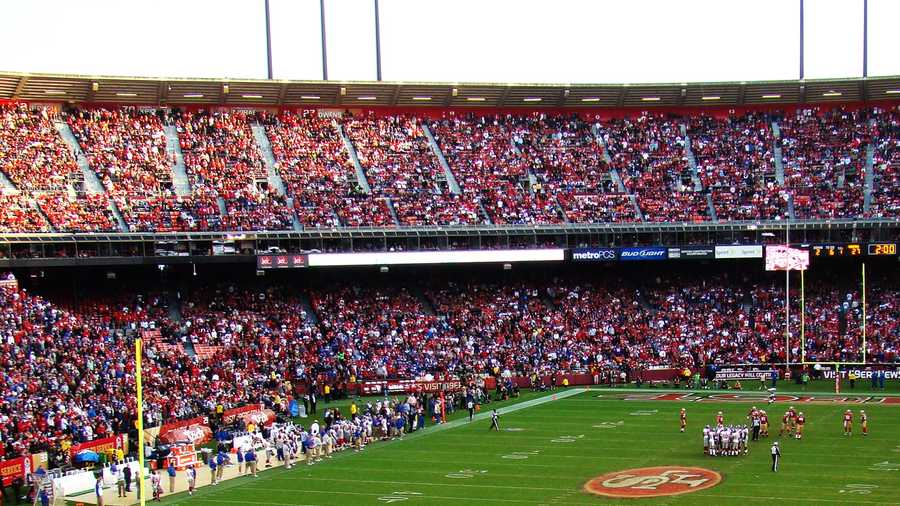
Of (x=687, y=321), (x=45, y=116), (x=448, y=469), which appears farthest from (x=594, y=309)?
(x=45, y=116)

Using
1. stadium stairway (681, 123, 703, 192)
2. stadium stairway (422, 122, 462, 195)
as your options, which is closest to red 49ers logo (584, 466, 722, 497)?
stadium stairway (422, 122, 462, 195)

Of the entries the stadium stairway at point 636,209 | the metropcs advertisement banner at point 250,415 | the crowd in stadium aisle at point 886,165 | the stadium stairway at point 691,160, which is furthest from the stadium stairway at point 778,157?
the metropcs advertisement banner at point 250,415

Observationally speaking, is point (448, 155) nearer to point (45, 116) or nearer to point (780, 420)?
point (45, 116)

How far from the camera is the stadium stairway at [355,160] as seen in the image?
170ft

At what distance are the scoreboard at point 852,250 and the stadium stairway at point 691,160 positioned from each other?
22.5 feet

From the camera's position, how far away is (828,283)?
166 ft

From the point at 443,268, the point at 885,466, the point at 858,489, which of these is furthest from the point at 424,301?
the point at 858,489

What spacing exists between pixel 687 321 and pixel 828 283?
7.09 metres

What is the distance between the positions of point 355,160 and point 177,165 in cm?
855

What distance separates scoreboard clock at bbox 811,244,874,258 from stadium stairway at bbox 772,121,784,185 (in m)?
5.27

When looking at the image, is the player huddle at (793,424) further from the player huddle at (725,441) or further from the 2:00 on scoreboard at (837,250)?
the 2:00 on scoreboard at (837,250)

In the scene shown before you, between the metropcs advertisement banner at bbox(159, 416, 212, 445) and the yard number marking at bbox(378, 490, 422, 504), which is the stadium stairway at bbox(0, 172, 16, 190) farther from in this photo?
the yard number marking at bbox(378, 490, 422, 504)

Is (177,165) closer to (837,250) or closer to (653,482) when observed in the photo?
(837,250)

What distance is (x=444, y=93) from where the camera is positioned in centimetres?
5550
